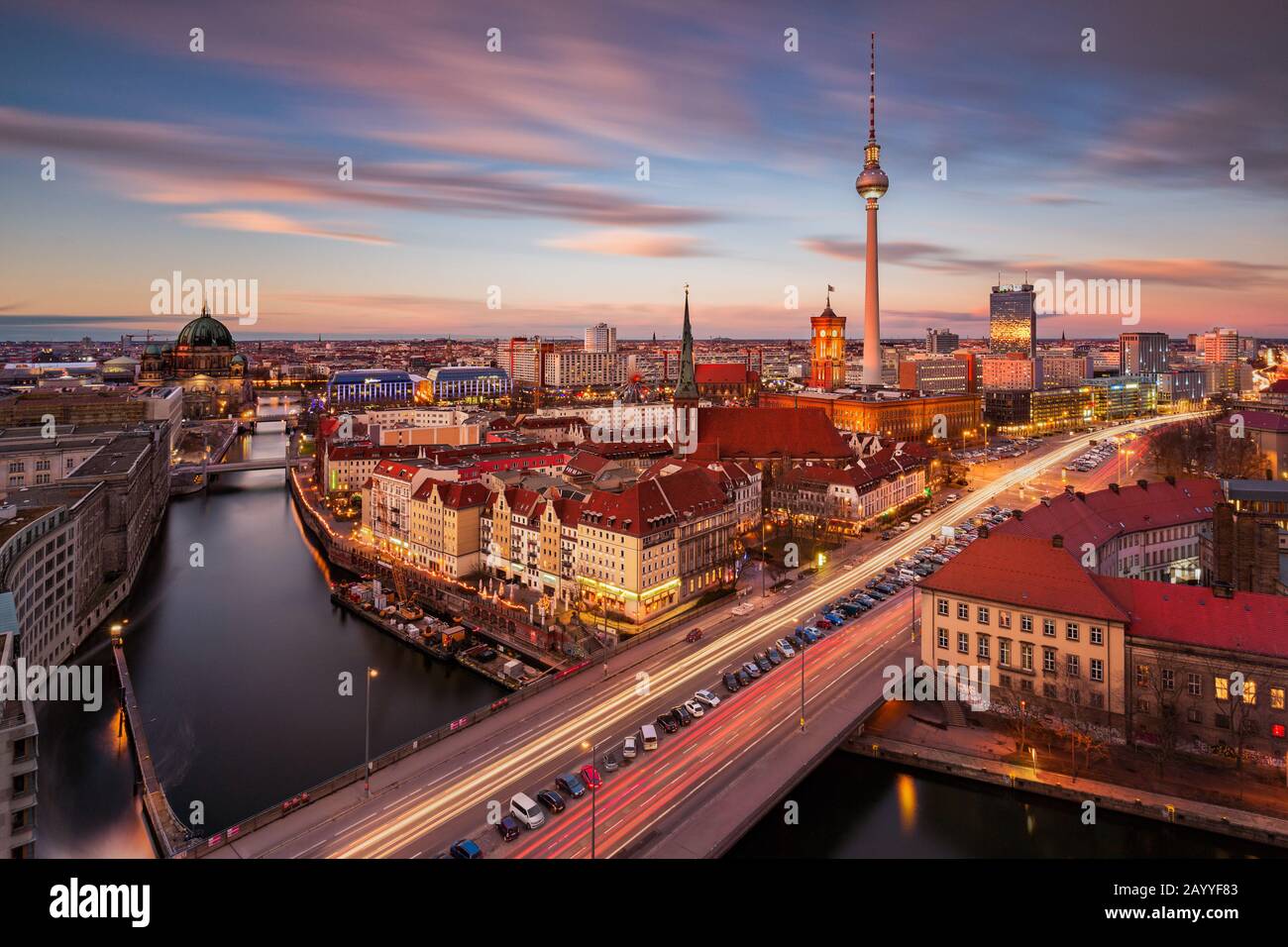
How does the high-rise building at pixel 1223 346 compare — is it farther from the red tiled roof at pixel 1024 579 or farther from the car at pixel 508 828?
the car at pixel 508 828

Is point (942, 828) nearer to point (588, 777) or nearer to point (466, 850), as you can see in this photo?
point (588, 777)

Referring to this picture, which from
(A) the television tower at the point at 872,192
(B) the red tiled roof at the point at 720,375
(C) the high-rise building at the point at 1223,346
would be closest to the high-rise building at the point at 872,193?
(A) the television tower at the point at 872,192

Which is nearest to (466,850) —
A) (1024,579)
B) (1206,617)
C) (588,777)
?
(588,777)

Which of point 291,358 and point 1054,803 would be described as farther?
point 291,358

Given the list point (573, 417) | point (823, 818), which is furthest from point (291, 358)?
point (823, 818)

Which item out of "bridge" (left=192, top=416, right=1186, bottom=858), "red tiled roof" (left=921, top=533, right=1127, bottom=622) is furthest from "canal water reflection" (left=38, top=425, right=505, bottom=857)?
"red tiled roof" (left=921, top=533, right=1127, bottom=622)

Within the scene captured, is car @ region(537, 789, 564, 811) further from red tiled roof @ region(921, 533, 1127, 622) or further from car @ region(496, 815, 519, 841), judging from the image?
red tiled roof @ region(921, 533, 1127, 622)
